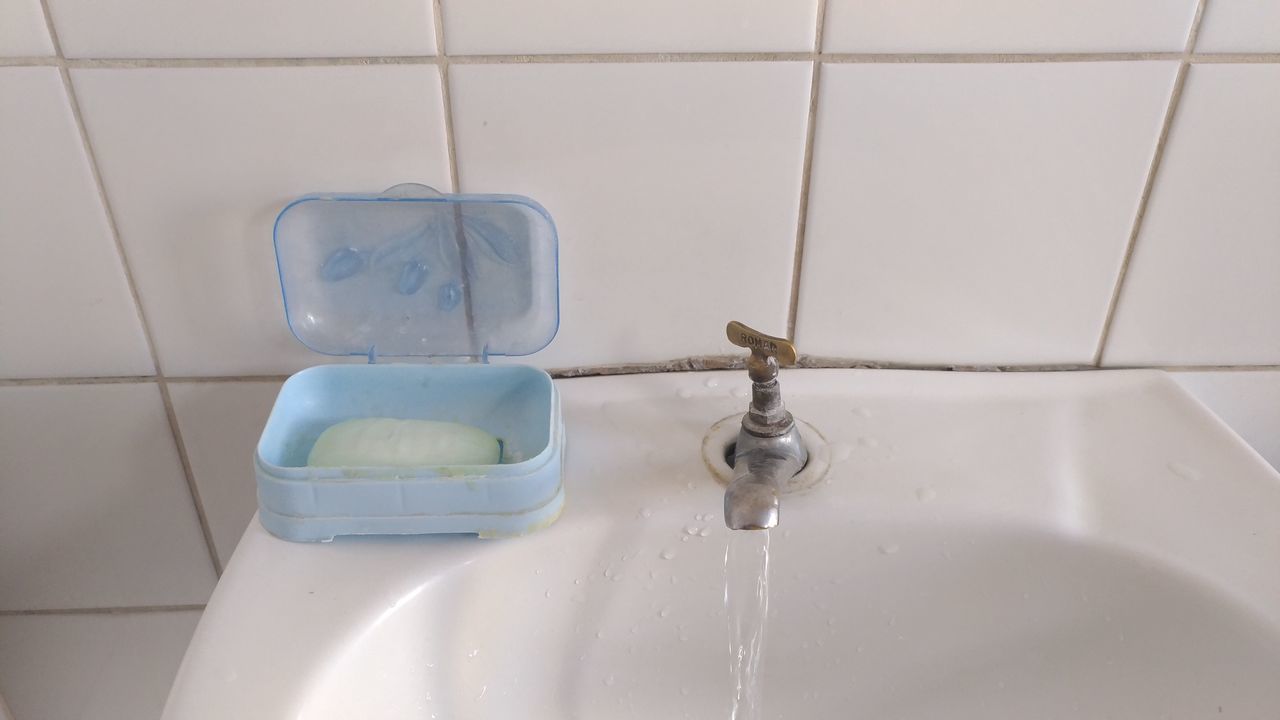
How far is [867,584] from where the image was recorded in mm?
448

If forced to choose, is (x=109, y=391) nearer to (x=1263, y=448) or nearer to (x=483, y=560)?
(x=483, y=560)

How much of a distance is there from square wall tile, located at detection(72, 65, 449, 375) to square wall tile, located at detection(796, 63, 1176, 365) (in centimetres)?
21

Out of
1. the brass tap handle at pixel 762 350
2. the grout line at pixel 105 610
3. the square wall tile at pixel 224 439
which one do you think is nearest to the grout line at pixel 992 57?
the brass tap handle at pixel 762 350

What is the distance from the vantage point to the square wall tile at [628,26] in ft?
1.37

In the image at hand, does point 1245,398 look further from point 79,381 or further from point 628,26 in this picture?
point 79,381

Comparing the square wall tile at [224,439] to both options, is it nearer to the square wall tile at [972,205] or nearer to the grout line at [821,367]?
the grout line at [821,367]

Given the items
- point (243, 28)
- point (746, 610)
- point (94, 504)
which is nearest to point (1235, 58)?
point (746, 610)

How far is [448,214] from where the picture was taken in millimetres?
464

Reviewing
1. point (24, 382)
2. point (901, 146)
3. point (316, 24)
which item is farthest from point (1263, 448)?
point (24, 382)

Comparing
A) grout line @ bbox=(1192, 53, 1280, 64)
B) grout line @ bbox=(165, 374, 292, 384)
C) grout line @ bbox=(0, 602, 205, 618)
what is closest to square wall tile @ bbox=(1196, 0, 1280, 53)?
grout line @ bbox=(1192, 53, 1280, 64)

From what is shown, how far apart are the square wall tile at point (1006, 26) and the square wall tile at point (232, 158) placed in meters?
0.20

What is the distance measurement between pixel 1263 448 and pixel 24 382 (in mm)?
723

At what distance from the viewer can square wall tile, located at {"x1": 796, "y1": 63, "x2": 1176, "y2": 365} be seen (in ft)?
1.44

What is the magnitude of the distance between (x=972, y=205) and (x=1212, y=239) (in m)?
0.13
